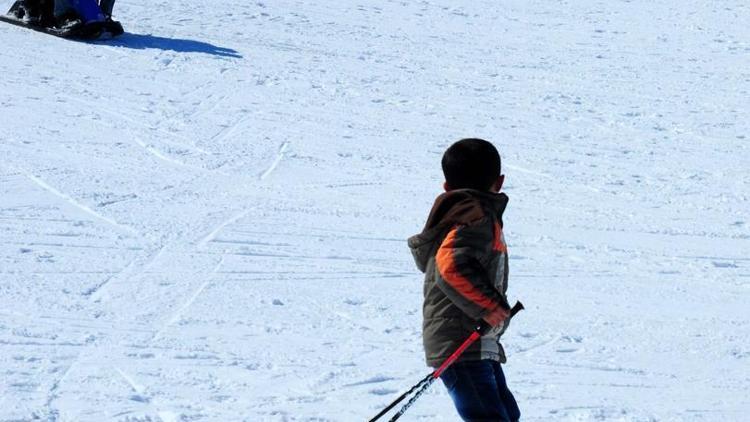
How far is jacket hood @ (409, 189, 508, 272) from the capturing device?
9.29ft

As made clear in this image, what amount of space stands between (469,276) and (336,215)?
4109 millimetres

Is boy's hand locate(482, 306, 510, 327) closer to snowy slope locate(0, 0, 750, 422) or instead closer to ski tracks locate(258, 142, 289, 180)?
snowy slope locate(0, 0, 750, 422)

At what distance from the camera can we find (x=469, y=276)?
281cm

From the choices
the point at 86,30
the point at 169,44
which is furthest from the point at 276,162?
the point at 86,30

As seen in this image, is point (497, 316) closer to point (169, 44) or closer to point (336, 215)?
point (336, 215)

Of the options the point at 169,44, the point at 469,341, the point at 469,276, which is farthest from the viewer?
the point at 169,44

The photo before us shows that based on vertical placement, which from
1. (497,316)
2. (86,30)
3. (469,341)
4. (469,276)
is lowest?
(86,30)

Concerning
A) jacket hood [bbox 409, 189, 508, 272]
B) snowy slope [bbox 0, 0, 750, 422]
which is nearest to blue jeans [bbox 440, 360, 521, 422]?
jacket hood [bbox 409, 189, 508, 272]

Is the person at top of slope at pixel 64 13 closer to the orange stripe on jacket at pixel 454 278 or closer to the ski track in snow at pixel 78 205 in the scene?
the ski track in snow at pixel 78 205

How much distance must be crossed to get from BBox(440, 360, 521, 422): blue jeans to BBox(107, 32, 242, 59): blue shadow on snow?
29.1ft

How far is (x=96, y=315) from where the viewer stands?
5.01m

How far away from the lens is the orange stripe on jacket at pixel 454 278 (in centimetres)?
281

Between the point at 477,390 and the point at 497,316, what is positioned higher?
the point at 497,316

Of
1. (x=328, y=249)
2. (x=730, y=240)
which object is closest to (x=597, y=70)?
(x=730, y=240)
